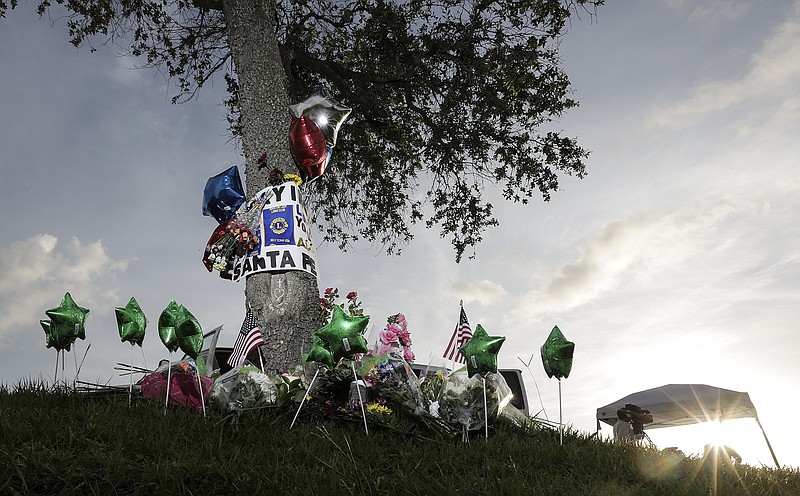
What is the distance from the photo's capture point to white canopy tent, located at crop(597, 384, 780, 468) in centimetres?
1339

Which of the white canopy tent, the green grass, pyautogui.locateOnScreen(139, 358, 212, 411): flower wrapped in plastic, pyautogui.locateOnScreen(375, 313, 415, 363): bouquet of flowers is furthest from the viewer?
the white canopy tent

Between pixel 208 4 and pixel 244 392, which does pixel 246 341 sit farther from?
pixel 208 4

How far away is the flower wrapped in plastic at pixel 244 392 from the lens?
4.19 metres

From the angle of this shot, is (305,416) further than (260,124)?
No

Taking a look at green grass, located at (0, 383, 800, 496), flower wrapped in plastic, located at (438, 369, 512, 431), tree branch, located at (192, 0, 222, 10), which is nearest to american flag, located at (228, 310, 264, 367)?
green grass, located at (0, 383, 800, 496)

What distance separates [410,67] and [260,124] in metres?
4.34

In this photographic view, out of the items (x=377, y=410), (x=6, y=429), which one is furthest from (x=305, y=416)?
(x=6, y=429)

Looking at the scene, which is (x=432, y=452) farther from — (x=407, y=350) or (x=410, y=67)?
(x=410, y=67)

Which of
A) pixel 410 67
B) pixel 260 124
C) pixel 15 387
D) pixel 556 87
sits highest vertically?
pixel 410 67

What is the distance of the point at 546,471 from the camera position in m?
3.61

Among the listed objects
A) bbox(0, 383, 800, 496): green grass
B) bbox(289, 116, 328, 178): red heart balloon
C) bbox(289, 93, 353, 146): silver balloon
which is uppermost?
bbox(289, 93, 353, 146): silver balloon

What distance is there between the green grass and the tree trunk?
6.16 feet

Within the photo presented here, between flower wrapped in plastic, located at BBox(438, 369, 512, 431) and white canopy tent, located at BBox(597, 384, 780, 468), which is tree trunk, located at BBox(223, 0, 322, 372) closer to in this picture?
flower wrapped in plastic, located at BBox(438, 369, 512, 431)

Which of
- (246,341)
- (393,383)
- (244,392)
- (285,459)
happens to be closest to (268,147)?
(246,341)
